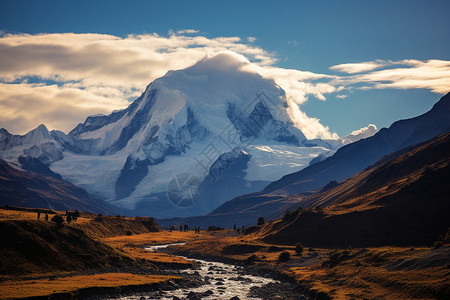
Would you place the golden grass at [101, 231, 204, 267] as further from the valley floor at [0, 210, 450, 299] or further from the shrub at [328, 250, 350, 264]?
the shrub at [328, 250, 350, 264]

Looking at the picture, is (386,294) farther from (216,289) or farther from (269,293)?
(216,289)

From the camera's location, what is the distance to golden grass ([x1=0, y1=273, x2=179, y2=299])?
217 feet

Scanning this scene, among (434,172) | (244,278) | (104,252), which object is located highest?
(434,172)

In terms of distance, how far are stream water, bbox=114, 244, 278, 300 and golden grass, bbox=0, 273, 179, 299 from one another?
5.29 meters

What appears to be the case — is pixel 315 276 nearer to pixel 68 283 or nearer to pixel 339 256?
pixel 339 256

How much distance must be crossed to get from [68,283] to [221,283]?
29.8 metres

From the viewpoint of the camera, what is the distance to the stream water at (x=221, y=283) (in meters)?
80.2

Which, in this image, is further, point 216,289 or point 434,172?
point 434,172

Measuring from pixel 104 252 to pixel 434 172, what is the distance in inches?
4050

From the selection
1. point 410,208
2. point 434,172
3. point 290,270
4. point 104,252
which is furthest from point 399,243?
point 104,252

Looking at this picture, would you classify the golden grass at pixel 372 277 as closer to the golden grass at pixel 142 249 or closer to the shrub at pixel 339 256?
the shrub at pixel 339 256

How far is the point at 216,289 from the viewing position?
8631 cm

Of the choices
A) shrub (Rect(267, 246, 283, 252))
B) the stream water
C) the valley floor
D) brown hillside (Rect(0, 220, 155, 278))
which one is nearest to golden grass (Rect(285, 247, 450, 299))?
the valley floor

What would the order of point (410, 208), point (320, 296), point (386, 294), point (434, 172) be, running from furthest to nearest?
point (434, 172), point (410, 208), point (320, 296), point (386, 294)
